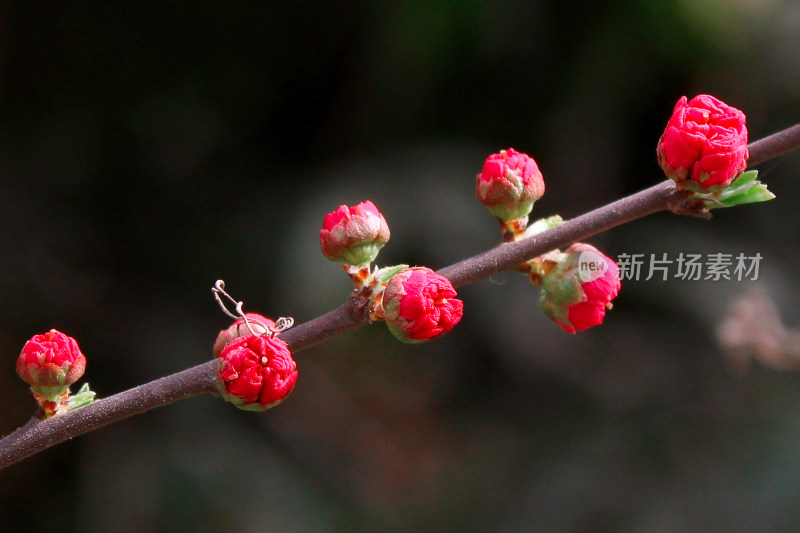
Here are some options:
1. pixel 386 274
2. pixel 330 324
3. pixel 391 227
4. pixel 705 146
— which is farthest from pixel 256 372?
pixel 391 227

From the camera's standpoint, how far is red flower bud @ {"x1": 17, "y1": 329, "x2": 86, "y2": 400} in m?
0.98

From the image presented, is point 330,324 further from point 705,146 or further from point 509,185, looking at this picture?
point 705,146

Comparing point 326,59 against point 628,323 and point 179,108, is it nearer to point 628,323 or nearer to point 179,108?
point 179,108

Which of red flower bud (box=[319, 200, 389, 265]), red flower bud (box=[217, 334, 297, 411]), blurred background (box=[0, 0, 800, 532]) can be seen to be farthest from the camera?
blurred background (box=[0, 0, 800, 532])

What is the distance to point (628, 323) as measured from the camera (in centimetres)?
248

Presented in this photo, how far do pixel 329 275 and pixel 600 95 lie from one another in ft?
3.42

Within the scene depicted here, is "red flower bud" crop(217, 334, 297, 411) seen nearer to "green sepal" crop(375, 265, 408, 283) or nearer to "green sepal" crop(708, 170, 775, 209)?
"green sepal" crop(375, 265, 408, 283)

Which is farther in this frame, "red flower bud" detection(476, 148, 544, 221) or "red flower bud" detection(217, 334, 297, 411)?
"red flower bud" detection(476, 148, 544, 221)

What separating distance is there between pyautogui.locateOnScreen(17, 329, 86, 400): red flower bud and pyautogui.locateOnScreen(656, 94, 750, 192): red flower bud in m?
0.82

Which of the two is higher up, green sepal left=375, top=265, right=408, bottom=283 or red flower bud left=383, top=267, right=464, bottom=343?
green sepal left=375, top=265, right=408, bottom=283

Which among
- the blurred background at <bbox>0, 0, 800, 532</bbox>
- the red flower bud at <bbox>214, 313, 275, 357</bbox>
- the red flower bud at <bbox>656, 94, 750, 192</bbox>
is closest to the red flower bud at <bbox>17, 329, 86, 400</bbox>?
the red flower bud at <bbox>214, 313, 275, 357</bbox>

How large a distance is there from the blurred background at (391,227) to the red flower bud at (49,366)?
1199mm

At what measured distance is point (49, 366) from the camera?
0.98 meters

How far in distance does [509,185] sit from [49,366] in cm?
67
